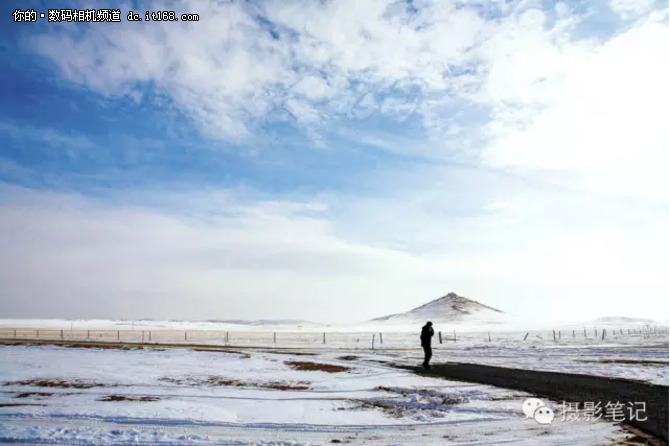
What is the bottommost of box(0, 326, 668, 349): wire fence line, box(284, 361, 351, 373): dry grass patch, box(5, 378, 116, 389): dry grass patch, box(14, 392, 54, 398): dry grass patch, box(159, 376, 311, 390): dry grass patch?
box(0, 326, 668, 349): wire fence line

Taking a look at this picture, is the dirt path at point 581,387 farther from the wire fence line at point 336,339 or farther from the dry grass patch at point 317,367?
the wire fence line at point 336,339

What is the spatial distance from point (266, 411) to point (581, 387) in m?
9.64

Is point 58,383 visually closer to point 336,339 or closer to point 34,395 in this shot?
point 34,395

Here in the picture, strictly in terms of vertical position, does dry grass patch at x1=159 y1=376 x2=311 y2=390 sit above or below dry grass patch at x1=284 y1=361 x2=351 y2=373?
above

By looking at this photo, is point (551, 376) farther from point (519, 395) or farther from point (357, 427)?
point (357, 427)

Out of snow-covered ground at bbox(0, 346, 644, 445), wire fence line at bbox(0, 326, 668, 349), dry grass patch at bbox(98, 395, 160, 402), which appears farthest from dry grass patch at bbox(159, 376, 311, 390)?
wire fence line at bbox(0, 326, 668, 349)

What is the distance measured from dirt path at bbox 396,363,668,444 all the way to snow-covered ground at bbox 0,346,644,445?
0.98 meters

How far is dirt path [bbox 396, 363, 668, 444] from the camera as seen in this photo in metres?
10.1

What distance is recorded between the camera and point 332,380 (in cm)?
1700

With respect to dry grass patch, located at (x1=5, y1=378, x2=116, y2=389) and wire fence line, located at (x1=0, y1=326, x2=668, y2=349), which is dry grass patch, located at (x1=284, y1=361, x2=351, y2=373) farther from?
wire fence line, located at (x1=0, y1=326, x2=668, y2=349)

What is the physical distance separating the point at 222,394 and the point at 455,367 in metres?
11.8

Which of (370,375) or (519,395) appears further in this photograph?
(370,375)

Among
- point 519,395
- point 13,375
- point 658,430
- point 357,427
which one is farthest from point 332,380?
point 13,375

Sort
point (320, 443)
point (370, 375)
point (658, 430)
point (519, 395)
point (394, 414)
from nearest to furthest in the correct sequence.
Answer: point (320, 443) < point (658, 430) < point (394, 414) < point (519, 395) < point (370, 375)
